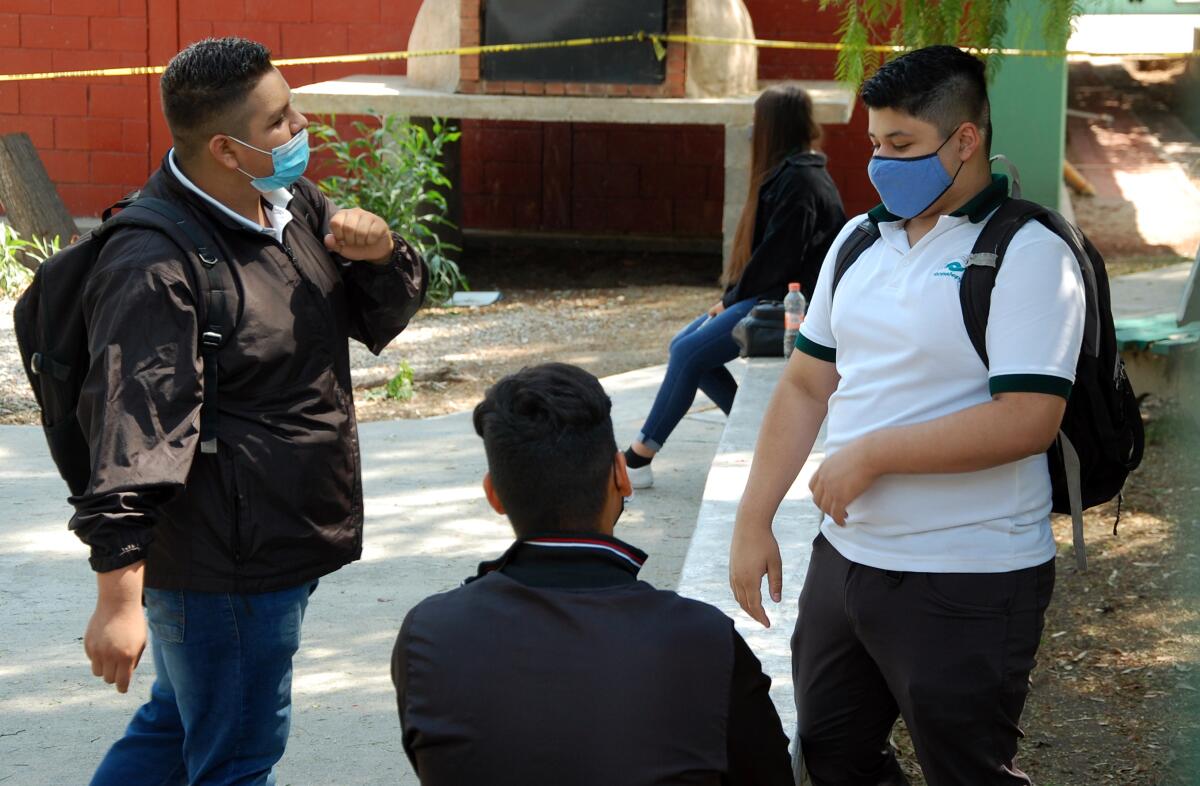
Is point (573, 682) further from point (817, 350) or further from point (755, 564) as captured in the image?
point (817, 350)

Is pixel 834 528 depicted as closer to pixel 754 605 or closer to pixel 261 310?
pixel 754 605

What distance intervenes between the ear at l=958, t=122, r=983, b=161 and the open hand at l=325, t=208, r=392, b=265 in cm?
105

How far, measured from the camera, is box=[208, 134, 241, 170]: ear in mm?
2504

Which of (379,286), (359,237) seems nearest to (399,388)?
(379,286)

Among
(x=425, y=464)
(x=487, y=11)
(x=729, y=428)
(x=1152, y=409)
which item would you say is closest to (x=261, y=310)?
(x=729, y=428)

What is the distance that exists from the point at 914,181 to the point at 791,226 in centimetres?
304

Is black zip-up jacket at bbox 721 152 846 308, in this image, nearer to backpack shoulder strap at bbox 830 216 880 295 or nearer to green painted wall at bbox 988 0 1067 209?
backpack shoulder strap at bbox 830 216 880 295

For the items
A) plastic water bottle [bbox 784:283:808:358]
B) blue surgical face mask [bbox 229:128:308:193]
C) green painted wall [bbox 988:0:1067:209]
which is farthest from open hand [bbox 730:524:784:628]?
green painted wall [bbox 988:0:1067:209]

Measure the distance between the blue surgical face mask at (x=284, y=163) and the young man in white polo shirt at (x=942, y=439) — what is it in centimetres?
103

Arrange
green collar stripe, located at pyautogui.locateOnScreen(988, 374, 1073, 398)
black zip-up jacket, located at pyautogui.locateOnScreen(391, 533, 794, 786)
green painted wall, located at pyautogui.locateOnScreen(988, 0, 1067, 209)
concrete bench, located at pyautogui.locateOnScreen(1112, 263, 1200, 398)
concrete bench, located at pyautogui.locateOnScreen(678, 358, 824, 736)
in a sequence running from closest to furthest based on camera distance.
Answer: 1. black zip-up jacket, located at pyautogui.locateOnScreen(391, 533, 794, 786)
2. green collar stripe, located at pyautogui.locateOnScreen(988, 374, 1073, 398)
3. concrete bench, located at pyautogui.locateOnScreen(678, 358, 824, 736)
4. concrete bench, located at pyautogui.locateOnScreen(1112, 263, 1200, 398)
5. green painted wall, located at pyautogui.locateOnScreen(988, 0, 1067, 209)

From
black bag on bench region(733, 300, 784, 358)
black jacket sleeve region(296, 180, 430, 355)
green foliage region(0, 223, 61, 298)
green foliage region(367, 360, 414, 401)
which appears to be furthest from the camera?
green foliage region(0, 223, 61, 298)

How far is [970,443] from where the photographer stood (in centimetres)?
217

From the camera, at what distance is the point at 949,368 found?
2.25m

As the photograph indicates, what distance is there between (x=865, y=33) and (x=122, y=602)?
2.70m
